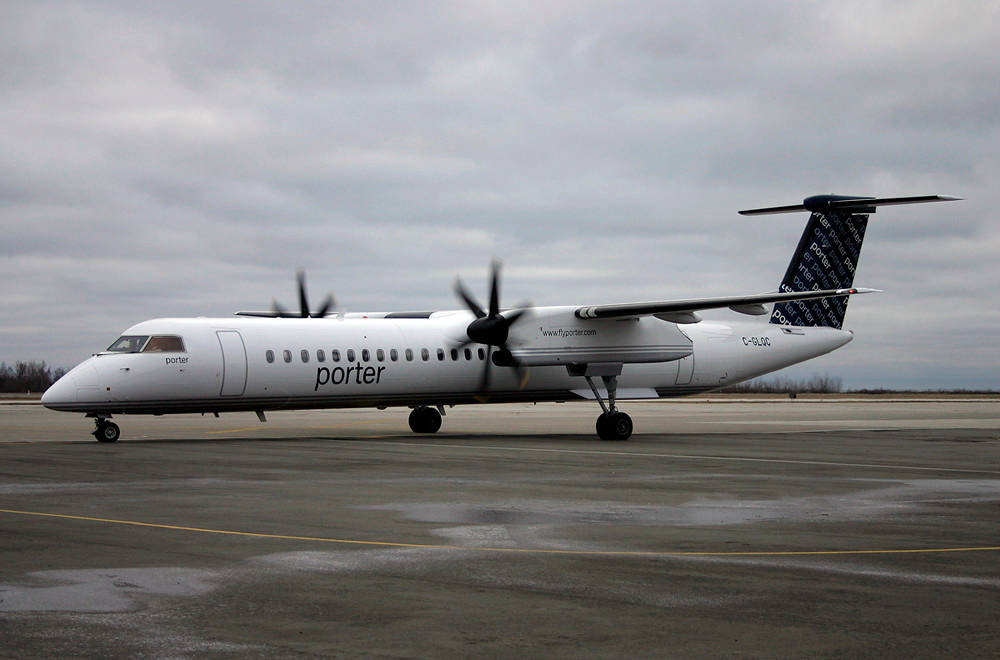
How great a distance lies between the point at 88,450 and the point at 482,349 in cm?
1232

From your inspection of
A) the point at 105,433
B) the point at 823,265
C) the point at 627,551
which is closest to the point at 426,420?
the point at 105,433

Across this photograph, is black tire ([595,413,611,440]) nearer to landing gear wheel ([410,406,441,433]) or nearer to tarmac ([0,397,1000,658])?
landing gear wheel ([410,406,441,433])

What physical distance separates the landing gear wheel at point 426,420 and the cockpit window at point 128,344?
9.32m

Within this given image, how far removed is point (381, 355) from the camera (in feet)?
103

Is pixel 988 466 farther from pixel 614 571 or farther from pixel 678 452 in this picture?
pixel 614 571

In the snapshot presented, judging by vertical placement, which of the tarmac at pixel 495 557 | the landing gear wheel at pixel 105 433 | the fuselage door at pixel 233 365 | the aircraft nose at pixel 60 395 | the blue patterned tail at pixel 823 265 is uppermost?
the blue patterned tail at pixel 823 265

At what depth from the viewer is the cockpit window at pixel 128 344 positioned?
28.1m

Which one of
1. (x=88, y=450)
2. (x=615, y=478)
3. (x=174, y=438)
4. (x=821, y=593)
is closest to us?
(x=821, y=593)

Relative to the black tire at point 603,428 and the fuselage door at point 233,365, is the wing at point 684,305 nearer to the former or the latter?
the black tire at point 603,428

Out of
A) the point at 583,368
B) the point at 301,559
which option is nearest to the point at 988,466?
the point at 583,368

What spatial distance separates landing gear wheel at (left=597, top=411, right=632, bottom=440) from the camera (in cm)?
3155

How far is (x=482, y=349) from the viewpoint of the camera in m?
33.5

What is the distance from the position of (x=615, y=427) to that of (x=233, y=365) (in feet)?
35.0

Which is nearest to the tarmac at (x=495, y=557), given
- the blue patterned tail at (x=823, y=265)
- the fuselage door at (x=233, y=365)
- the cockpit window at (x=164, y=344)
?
the cockpit window at (x=164, y=344)
